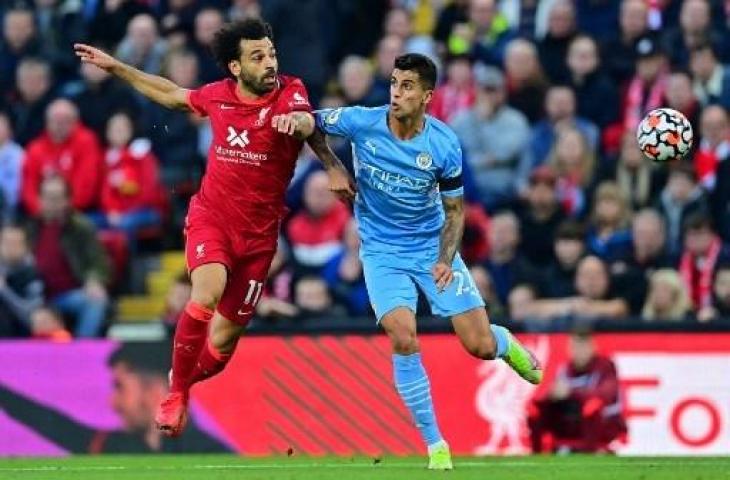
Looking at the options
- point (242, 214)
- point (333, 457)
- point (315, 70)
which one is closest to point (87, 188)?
point (315, 70)

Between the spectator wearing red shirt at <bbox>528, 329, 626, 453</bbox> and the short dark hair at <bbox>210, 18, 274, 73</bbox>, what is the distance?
4.59 m

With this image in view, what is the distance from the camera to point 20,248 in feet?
66.2

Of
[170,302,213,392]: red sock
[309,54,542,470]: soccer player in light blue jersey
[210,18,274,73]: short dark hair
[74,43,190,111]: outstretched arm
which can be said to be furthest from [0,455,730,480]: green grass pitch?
[210,18,274,73]: short dark hair

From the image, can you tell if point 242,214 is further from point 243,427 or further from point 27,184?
point 27,184

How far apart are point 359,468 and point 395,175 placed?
2.17 meters

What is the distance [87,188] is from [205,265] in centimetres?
684

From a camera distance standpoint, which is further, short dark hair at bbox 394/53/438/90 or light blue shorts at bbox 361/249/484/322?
light blue shorts at bbox 361/249/484/322

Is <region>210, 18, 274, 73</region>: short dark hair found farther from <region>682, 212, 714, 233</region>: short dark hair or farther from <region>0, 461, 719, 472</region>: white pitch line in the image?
<region>682, 212, 714, 233</region>: short dark hair

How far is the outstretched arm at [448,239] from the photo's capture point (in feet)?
46.5

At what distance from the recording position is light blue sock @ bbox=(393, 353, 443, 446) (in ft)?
46.9

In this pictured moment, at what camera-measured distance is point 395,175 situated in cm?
1452

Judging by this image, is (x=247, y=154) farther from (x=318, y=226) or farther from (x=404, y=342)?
(x=318, y=226)

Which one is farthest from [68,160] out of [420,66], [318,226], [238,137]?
[420,66]

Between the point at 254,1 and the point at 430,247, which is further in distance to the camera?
the point at 254,1
